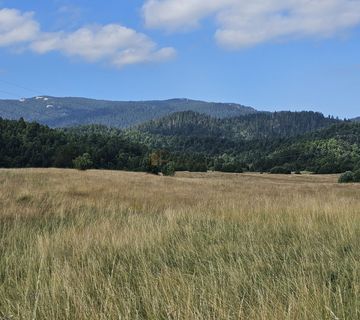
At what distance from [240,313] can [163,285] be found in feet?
3.08

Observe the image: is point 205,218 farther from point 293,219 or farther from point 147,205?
point 147,205

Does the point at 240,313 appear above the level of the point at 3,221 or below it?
above

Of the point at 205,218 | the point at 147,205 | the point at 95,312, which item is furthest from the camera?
the point at 147,205

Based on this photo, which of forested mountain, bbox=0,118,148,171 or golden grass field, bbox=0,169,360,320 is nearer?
golden grass field, bbox=0,169,360,320

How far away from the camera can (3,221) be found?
25.5 ft

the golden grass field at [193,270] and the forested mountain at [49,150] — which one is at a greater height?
the golden grass field at [193,270]

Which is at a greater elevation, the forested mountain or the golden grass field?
the golden grass field

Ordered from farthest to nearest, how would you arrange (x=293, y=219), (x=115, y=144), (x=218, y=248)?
(x=115, y=144) → (x=293, y=219) → (x=218, y=248)

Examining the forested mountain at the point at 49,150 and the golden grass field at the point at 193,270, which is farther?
the forested mountain at the point at 49,150

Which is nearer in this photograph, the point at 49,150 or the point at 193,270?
the point at 193,270

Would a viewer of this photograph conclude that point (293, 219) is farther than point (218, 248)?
Yes

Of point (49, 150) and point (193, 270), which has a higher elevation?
point (193, 270)

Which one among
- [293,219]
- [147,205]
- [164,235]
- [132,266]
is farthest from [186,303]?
[147,205]

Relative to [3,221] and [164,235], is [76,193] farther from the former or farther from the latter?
[164,235]
